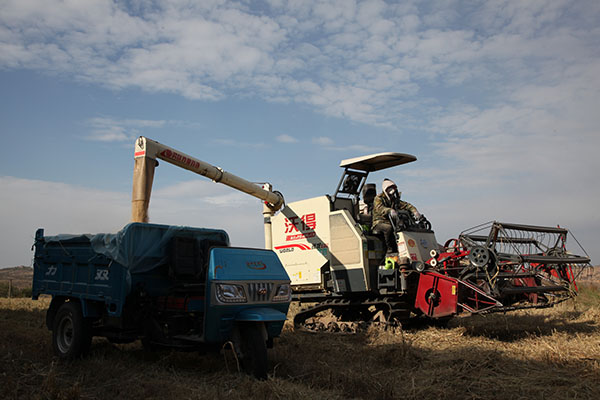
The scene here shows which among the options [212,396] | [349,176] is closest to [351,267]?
[349,176]

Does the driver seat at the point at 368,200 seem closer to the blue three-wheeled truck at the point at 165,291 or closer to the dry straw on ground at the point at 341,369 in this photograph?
the dry straw on ground at the point at 341,369

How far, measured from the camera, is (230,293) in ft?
19.9

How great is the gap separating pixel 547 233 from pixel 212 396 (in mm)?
7552

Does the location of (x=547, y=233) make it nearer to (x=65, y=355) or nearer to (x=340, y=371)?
(x=340, y=371)

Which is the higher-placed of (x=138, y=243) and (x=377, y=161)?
(x=377, y=161)

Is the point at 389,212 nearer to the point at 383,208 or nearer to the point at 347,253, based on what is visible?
the point at 383,208

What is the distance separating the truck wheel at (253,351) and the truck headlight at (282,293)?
2.17ft

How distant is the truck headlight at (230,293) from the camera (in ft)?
19.6

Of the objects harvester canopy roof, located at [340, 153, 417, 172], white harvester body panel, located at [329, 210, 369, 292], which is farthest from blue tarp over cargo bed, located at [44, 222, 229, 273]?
harvester canopy roof, located at [340, 153, 417, 172]

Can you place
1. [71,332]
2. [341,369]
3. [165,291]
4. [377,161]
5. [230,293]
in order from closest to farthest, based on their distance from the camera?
[230,293]
[341,369]
[71,332]
[165,291]
[377,161]

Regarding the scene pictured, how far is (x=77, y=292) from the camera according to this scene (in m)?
7.25

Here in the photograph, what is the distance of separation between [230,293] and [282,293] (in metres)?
0.93

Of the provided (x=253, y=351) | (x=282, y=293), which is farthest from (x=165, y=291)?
(x=253, y=351)

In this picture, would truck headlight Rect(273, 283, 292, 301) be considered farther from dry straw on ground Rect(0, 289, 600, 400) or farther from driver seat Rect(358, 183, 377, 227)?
driver seat Rect(358, 183, 377, 227)
